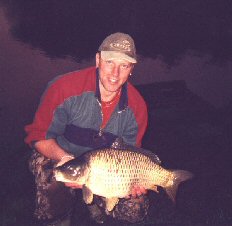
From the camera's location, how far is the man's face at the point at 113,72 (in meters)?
3.72

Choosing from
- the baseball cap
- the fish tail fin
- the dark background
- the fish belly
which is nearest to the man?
the baseball cap

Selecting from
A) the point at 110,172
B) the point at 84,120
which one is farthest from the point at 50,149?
the point at 110,172

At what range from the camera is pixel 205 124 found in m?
7.89

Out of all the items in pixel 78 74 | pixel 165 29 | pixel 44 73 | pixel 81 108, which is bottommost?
pixel 81 108

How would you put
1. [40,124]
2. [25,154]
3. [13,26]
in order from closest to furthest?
[40,124]
[25,154]
[13,26]

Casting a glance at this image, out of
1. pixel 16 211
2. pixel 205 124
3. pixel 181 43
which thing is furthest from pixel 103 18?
pixel 16 211

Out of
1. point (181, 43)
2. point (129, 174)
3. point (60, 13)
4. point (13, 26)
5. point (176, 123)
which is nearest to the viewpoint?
point (129, 174)

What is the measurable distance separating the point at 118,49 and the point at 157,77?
9915 mm

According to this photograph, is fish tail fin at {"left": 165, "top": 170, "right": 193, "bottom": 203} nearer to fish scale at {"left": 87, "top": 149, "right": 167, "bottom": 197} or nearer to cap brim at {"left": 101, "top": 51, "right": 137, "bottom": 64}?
fish scale at {"left": 87, "top": 149, "right": 167, "bottom": 197}

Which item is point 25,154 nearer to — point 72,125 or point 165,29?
point 72,125

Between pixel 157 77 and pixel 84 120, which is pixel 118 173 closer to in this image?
pixel 84 120

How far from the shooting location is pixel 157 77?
1348 centimetres

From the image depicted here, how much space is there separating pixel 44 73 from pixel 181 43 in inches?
366

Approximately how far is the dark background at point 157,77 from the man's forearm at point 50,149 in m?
1.21
